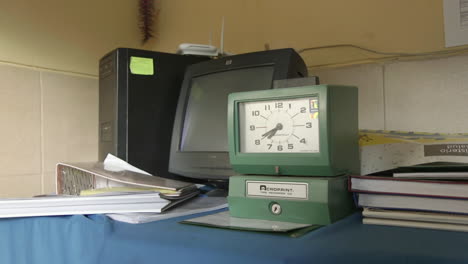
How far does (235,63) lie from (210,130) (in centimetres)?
19

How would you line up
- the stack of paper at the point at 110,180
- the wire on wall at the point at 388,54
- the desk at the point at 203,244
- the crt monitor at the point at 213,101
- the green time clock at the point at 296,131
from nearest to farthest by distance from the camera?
the desk at the point at 203,244 < the green time clock at the point at 296,131 < the stack of paper at the point at 110,180 < the crt monitor at the point at 213,101 < the wire on wall at the point at 388,54

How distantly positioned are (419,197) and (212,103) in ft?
2.01

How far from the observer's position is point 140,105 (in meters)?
1.12

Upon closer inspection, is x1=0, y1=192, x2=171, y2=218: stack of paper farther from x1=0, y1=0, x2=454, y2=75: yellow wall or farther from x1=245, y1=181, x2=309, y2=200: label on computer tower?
x1=0, y1=0, x2=454, y2=75: yellow wall

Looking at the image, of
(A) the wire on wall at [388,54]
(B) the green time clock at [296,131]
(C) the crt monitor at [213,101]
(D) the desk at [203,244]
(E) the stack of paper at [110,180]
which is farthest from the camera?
(A) the wire on wall at [388,54]

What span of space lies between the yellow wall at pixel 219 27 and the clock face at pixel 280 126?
2.16 ft

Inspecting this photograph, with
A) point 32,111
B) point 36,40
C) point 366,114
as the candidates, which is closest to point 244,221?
point 366,114

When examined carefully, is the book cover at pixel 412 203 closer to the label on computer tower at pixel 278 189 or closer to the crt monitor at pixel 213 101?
the label on computer tower at pixel 278 189

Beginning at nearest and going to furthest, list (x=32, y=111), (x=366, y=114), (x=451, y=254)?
1. (x=451, y=254)
2. (x=366, y=114)
3. (x=32, y=111)

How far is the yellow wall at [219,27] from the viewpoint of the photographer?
115cm

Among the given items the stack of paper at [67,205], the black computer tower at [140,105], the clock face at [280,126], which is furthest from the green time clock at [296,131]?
the black computer tower at [140,105]

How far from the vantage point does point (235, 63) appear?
40.8 inches

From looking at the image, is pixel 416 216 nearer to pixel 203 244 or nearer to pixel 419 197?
pixel 419 197

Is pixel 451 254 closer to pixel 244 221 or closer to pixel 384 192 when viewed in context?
pixel 384 192
